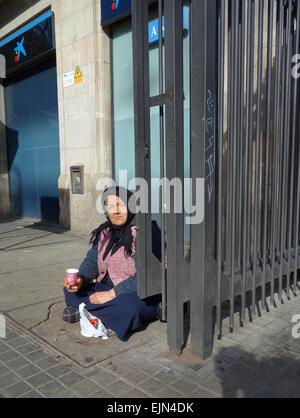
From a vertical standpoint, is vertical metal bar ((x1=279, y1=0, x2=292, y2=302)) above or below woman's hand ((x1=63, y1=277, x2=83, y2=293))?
above

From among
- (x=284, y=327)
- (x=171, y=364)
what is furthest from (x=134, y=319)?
(x=284, y=327)

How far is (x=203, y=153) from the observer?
7.18 feet

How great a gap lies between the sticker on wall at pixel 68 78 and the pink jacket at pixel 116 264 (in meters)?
5.31

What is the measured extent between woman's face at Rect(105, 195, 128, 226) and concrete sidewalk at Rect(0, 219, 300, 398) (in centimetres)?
94

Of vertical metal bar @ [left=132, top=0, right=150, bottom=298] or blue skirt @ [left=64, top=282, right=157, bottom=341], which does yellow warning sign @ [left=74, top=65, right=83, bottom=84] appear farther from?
blue skirt @ [left=64, top=282, right=157, bottom=341]

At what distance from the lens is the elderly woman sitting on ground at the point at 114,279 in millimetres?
2668

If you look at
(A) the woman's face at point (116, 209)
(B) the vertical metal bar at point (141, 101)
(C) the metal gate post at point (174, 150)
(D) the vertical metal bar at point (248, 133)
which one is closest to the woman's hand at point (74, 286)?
(A) the woman's face at point (116, 209)

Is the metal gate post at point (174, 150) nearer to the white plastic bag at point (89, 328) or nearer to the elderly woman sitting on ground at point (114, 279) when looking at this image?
the elderly woman sitting on ground at point (114, 279)

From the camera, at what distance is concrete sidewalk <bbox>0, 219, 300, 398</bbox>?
2.06 m

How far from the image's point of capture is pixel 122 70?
6883mm

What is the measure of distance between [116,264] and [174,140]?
124 cm

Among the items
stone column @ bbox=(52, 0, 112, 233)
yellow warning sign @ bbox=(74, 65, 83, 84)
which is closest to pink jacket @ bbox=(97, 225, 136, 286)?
stone column @ bbox=(52, 0, 112, 233)
